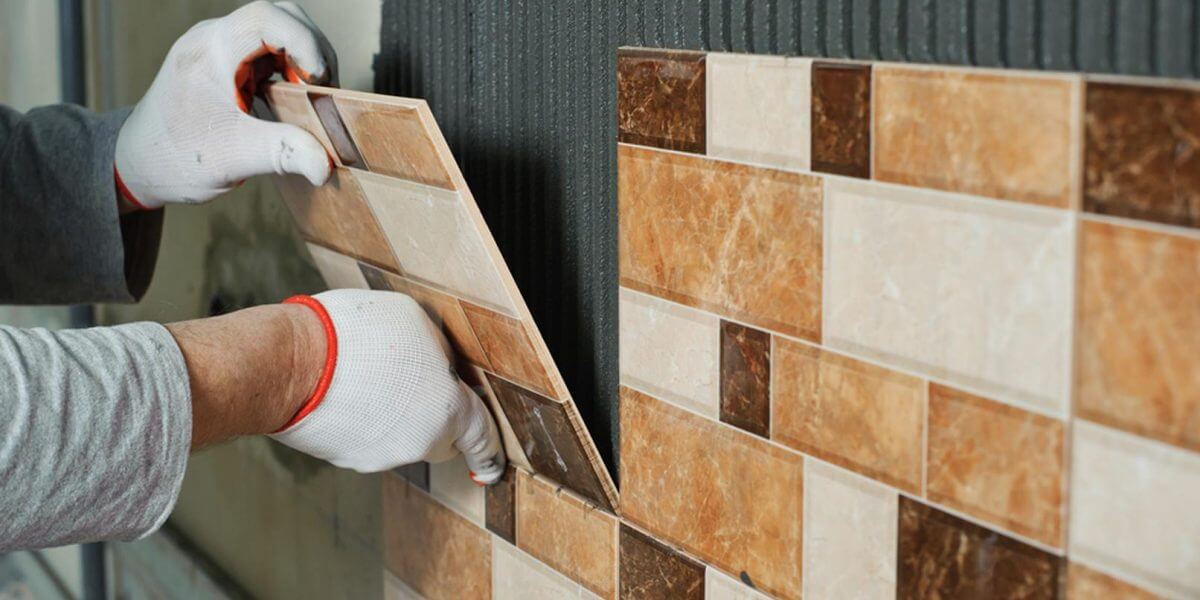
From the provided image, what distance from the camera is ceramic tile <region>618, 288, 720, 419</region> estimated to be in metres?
0.90

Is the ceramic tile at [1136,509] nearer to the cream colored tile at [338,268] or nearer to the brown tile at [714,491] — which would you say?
the brown tile at [714,491]

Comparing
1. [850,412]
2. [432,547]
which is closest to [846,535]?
[850,412]

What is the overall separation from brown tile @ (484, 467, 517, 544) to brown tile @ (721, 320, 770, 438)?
0.40m

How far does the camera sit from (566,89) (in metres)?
1.08

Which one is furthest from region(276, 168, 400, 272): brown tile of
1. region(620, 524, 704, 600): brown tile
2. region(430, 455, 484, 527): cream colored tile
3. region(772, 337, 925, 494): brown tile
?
region(772, 337, 925, 494): brown tile

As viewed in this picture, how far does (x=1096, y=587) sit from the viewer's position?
0.63m

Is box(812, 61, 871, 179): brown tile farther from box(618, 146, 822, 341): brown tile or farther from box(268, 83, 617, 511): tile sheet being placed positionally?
box(268, 83, 617, 511): tile sheet being placed

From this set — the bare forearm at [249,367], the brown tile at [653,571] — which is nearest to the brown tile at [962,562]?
the brown tile at [653,571]

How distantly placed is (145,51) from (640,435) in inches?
59.8

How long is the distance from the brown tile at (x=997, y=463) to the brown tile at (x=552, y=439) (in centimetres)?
40

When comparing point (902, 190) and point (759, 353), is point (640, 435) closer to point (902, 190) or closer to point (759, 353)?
point (759, 353)

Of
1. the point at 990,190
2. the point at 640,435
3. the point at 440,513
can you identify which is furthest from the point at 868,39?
the point at 440,513

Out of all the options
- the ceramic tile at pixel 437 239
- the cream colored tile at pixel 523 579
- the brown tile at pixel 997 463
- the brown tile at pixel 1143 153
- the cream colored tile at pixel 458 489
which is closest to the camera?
the brown tile at pixel 1143 153

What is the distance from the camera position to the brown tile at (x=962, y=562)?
0.66 m
